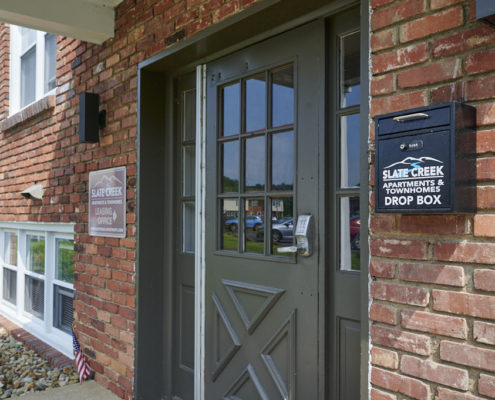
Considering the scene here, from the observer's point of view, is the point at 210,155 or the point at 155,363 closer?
the point at 210,155

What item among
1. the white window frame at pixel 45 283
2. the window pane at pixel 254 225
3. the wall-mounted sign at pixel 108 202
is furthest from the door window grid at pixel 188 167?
the white window frame at pixel 45 283

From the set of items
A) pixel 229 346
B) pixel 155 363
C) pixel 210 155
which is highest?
pixel 210 155

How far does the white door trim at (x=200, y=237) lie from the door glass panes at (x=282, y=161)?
57 centimetres

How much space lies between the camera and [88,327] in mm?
3482

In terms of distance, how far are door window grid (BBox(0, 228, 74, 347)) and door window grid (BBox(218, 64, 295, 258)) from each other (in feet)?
6.95

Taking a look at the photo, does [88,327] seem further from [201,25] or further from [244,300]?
[201,25]

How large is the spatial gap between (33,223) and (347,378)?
364 centimetres

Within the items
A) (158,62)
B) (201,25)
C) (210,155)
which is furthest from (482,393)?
(158,62)

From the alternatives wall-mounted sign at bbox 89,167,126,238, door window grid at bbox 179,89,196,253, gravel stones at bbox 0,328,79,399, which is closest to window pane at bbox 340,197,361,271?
door window grid at bbox 179,89,196,253

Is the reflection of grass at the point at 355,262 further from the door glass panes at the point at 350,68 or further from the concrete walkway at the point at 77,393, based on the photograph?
the concrete walkway at the point at 77,393

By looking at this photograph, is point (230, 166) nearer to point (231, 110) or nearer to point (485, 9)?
point (231, 110)

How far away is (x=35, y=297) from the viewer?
16.0ft

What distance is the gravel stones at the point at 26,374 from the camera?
350cm

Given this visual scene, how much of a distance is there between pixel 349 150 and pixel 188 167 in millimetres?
1240
